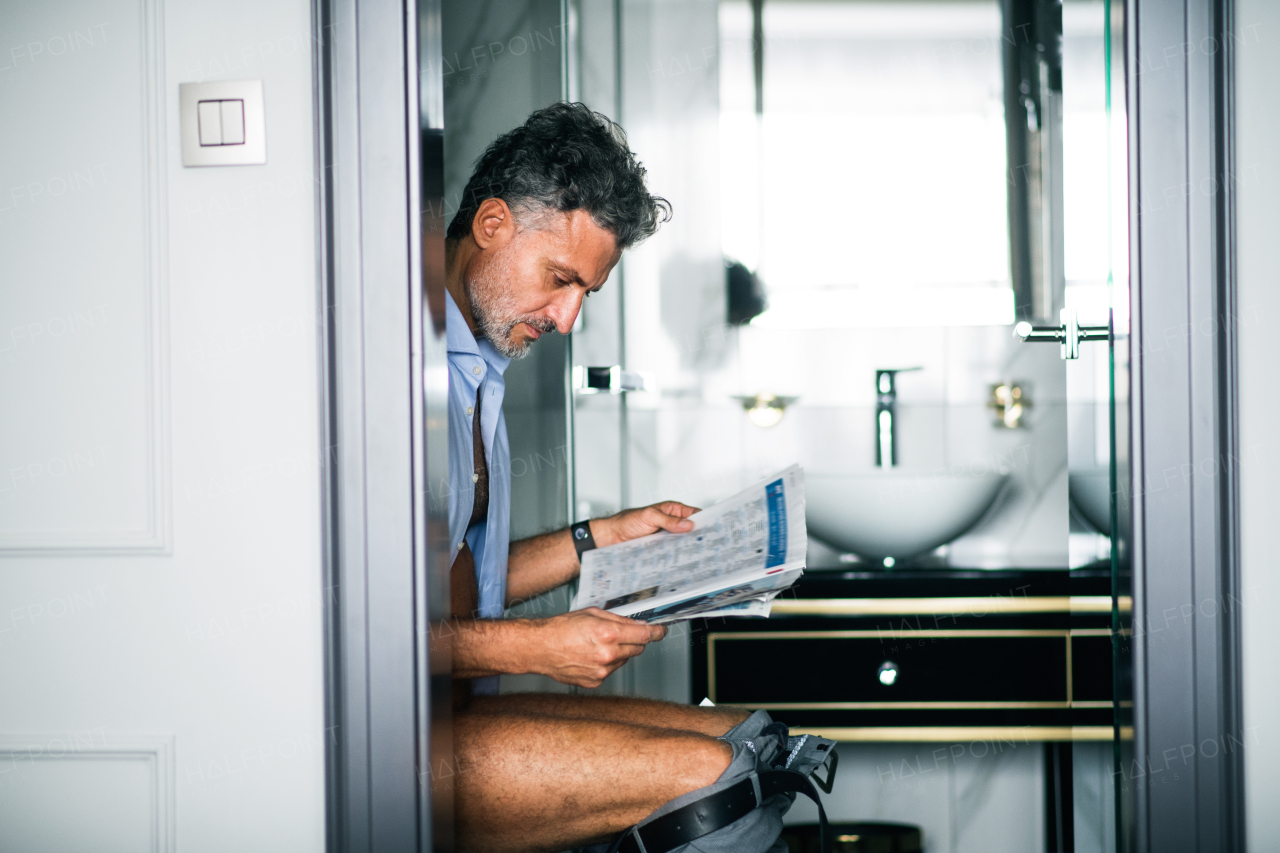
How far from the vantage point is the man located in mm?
1042

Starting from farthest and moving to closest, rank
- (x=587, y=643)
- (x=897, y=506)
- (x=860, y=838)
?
(x=860, y=838) < (x=897, y=506) < (x=587, y=643)

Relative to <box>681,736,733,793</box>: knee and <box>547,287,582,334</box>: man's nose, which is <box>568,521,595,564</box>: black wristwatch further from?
<box>681,736,733,793</box>: knee

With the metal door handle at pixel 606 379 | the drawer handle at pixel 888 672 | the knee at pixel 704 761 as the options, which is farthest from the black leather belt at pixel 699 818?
the metal door handle at pixel 606 379

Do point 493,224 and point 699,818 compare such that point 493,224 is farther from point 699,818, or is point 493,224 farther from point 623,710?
point 699,818

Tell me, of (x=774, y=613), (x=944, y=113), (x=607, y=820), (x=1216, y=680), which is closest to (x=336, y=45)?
(x=607, y=820)

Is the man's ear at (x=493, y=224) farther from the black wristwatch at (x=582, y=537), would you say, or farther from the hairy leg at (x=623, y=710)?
the hairy leg at (x=623, y=710)

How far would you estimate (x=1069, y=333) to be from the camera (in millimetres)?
1215

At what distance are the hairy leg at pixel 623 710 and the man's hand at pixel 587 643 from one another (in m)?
0.22

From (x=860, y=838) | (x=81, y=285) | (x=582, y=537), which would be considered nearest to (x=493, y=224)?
(x=582, y=537)

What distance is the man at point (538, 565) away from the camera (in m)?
1.04

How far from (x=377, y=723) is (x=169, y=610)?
232mm

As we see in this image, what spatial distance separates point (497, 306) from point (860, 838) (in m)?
1.32

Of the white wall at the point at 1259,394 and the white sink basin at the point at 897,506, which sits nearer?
the white wall at the point at 1259,394

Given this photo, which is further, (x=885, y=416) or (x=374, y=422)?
(x=885, y=416)
